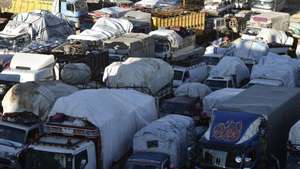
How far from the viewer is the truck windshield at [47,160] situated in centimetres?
1439

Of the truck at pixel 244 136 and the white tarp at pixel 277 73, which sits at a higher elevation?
the truck at pixel 244 136

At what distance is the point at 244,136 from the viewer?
15.1m

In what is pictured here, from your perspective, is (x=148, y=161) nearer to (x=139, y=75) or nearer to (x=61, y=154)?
(x=61, y=154)

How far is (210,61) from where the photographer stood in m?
28.8

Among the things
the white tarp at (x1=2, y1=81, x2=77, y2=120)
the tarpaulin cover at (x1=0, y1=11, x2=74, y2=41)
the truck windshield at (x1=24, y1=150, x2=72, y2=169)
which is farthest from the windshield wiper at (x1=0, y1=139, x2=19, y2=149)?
the tarpaulin cover at (x1=0, y1=11, x2=74, y2=41)

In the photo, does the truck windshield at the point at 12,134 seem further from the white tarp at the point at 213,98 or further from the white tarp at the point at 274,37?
the white tarp at the point at 274,37

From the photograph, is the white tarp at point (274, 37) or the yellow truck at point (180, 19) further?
the yellow truck at point (180, 19)

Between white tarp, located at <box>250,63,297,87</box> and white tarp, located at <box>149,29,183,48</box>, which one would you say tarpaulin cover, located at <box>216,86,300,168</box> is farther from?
white tarp, located at <box>149,29,183,48</box>

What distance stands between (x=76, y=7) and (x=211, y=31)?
921 centimetres

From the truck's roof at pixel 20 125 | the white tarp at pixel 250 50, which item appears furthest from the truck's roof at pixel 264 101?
the white tarp at pixel 250 50

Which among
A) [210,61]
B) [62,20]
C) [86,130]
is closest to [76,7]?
[62,20]

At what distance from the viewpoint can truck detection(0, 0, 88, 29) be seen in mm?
39959

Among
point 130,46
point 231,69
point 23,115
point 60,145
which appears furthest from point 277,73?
point 60,145

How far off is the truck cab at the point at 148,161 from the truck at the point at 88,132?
73cm
